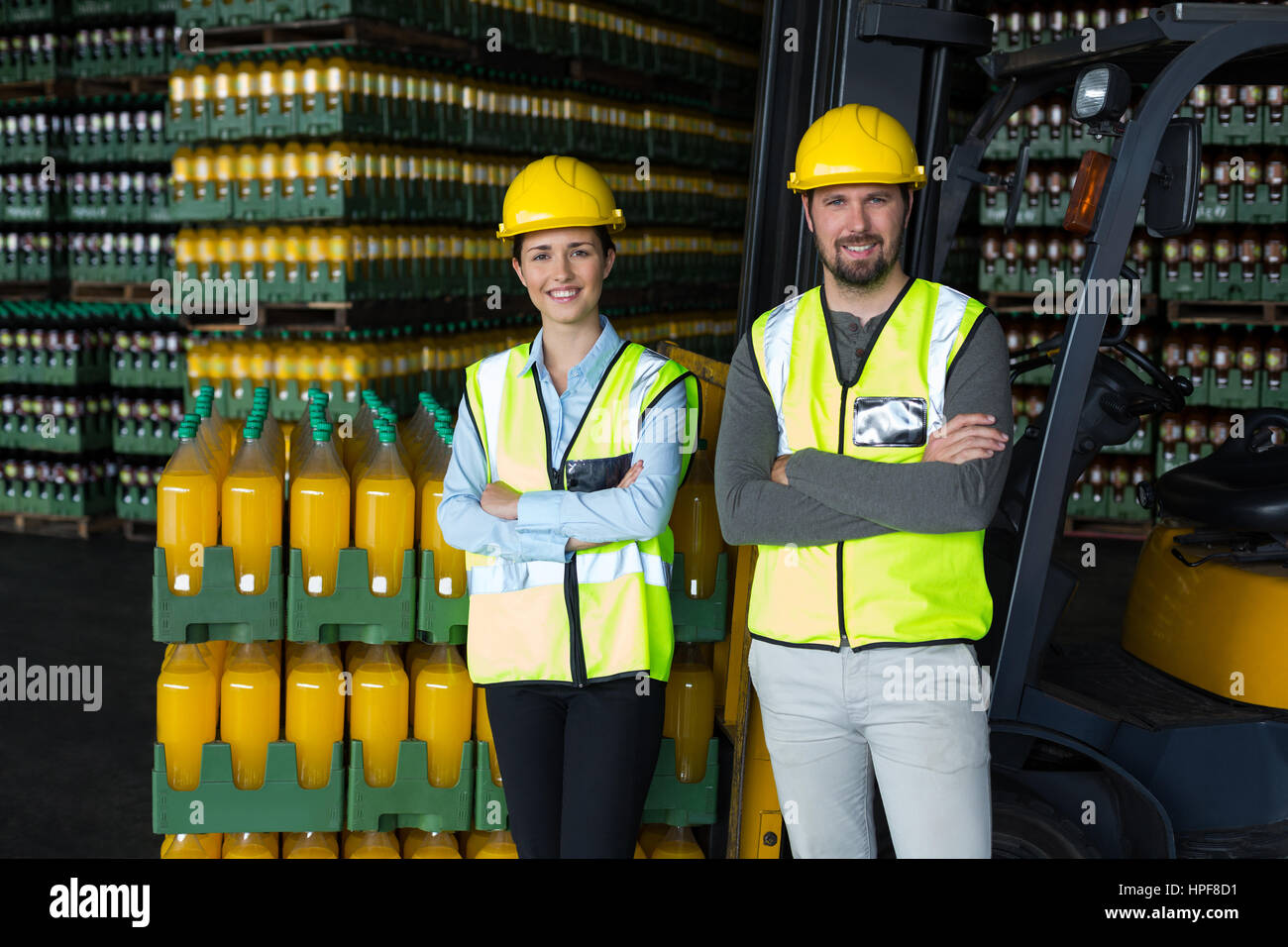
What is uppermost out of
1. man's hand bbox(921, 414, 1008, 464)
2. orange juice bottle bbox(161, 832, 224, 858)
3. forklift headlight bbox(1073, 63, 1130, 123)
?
forklift headlight bbox(1073, 63, 1130, 123)

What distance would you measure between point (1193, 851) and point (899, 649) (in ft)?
4.61

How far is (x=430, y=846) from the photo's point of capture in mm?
3664

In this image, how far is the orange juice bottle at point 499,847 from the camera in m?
3.67

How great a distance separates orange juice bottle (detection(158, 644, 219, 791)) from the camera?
3490mm

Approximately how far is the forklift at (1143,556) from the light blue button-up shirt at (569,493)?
74 centimetres

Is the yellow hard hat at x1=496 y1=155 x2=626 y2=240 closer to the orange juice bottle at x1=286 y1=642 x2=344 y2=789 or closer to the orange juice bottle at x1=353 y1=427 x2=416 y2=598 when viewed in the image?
the orange juice bottle at x1=353 y1=427 x2=416 y2=598

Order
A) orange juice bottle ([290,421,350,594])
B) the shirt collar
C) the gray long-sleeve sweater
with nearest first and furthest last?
the gray long-sleeve sweater, the shirt collar, orange juice bottle ([290,421,350,594])

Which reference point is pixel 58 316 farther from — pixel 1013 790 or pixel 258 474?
pixel 1013 790

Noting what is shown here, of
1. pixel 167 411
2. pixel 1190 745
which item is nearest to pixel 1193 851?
pixel 1190 745

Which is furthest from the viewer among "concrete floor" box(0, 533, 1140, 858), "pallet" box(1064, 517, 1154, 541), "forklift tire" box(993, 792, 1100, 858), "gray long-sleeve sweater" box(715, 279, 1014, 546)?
"pallet" box(1064, 517, 1154, 541)

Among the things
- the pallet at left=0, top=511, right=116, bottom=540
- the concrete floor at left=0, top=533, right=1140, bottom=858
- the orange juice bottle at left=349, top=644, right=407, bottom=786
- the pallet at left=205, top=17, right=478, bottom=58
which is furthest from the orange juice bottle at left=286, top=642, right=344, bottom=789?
the pallet at left=0, top=511, right=116, bottom=540

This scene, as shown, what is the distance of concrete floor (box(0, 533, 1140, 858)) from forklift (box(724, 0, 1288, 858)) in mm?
2754

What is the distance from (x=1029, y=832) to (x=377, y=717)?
1716 mm

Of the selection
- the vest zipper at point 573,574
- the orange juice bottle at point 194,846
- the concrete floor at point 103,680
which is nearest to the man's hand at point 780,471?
the vest zipper at point 573,574
